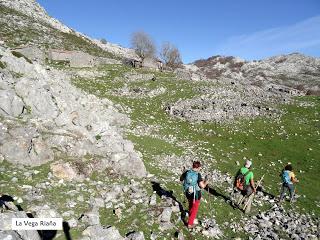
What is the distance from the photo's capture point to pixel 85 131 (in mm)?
23531

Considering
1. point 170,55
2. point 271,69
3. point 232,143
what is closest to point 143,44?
point 170,55

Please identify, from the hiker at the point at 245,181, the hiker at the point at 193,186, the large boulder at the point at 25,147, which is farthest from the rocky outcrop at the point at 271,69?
the hiker at the point at 193,186

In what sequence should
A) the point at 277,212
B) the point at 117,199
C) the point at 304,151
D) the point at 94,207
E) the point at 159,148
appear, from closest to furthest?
the point at 94,207 < the point at 117,199 < the point at 277,212 < the point at 159,148 < the point at 304,151

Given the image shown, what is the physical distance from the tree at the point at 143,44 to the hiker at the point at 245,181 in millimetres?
79748

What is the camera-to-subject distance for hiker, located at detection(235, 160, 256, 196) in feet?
69.4

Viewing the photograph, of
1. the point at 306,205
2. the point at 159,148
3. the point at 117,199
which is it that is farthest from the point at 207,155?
the point at 117,199

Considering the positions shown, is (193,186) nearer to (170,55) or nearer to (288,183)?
(288,183)

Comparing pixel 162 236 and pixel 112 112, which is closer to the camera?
pixel 162 236

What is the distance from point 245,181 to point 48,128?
1240 cm

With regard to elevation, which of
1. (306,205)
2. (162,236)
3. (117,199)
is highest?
(117,199)

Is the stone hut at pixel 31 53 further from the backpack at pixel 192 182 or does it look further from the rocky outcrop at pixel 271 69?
the rocky outcrop at pixel 271 69

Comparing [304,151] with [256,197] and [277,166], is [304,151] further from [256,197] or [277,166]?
[256,197]

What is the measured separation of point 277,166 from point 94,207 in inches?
785

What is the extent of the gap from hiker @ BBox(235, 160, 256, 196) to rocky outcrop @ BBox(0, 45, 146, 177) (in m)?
5.81
